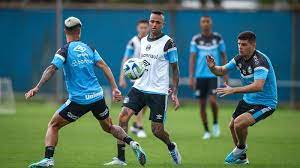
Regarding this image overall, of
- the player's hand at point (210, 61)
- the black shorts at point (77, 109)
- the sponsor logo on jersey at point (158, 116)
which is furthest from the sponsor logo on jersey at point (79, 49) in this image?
the player's hand at point (210, 61)

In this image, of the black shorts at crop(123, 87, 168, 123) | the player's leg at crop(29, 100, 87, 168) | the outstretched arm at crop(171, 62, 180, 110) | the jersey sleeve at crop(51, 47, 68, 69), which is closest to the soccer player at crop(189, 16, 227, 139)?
the outstretched arm at crop(171, 62, 180, 110)

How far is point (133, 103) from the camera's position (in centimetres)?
1296

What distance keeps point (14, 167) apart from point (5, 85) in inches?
663

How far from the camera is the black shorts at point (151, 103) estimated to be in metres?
12.8

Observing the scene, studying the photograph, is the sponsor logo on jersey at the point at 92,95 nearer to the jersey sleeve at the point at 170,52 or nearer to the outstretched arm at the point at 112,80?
the outstretched arm at the point at 112,80

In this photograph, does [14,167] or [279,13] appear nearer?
[14,167]

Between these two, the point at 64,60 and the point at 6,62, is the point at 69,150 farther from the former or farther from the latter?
the point at 6,62

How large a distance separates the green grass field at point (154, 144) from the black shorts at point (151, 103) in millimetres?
792

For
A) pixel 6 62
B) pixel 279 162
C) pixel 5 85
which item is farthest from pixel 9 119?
pixel 279 162

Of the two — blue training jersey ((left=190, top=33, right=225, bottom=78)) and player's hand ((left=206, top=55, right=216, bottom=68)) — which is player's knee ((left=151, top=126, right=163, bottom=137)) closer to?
player's hand ((left=206, top=55, right=216, bottom=68))

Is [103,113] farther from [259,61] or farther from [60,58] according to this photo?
[259,61]

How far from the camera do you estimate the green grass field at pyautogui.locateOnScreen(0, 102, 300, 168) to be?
1316 centimetres

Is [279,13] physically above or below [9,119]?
above

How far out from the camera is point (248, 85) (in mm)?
12398
